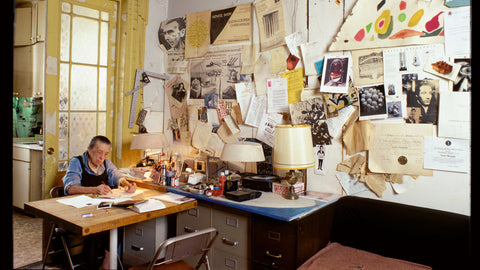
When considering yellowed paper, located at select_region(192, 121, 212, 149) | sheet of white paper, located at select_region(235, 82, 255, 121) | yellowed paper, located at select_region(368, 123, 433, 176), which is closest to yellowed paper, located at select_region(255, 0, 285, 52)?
sheet of white paper, located at select_region(235, 82, 255, 121)

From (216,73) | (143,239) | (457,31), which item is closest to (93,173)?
(143,239)

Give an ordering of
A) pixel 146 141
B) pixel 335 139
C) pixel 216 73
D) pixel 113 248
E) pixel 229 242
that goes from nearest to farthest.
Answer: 1. pixel 113 248
2. pixel 229 242
3. pixel 335 139
4. pixel 146 141
5. pixel 216 73

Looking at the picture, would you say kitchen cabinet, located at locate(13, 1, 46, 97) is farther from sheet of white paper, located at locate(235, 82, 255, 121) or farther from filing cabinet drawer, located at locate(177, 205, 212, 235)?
filing cabinet drawer, located at locate(177, 205, 212, 235)

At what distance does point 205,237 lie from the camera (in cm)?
201

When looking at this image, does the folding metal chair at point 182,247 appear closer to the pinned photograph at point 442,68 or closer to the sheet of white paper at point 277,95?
the sheet of white paper at point 277,95

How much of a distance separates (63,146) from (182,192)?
1500mm

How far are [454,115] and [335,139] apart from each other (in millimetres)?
807

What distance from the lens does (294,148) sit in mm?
2391

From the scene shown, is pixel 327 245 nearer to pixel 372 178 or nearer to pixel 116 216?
pixel 372 178

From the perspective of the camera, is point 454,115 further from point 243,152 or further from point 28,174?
point 28,174

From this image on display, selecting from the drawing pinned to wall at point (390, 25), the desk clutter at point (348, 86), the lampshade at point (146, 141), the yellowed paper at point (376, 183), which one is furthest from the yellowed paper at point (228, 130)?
the yellowed paper at point (376, 183)

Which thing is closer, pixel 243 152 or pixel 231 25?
pixel 243 152

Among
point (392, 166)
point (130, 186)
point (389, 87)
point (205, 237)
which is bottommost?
point (205, 237)
